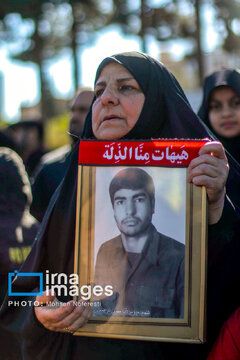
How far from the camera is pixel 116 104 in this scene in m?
1.76

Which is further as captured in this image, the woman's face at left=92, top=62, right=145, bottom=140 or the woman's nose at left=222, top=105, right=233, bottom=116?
the woman's nose at left=222, top=105, right=233, bottom=116

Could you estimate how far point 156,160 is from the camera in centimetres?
154

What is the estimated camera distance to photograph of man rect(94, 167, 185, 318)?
4.97 ft

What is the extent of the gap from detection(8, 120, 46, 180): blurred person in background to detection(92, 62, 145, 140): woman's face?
4847mm

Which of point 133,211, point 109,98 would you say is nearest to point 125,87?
point 109,98

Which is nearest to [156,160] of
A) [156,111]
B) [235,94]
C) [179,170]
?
[179,170]

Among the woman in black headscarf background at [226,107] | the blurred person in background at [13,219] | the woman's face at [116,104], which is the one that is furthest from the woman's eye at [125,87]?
the woman in black headscarf background at [226,107]

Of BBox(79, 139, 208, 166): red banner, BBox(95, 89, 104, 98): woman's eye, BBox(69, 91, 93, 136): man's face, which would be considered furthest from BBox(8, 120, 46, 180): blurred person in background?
BBox(79, 139, 208, 166): red banner

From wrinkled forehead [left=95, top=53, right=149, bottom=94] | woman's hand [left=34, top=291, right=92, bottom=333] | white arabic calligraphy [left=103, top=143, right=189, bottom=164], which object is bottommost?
woman's hand [left=34, top=291, right=92, bottom=333]

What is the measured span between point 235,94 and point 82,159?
193 cm

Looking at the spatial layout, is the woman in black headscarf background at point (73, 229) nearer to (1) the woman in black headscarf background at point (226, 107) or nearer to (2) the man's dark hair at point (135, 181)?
(2) the man's dark hair at point (135, 181)

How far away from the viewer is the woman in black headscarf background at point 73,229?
1.60 meters

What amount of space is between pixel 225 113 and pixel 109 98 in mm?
1639

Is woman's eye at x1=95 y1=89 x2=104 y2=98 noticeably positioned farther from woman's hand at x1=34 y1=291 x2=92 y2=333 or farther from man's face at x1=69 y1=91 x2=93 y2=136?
man's face at x1=69 y1=91 x2=93 y2=136
